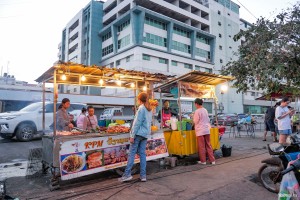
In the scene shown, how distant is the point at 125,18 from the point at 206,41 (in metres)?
19.7

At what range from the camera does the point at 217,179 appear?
5.29 meters

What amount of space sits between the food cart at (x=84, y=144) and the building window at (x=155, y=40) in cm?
3301

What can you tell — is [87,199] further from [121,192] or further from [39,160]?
[39,160]

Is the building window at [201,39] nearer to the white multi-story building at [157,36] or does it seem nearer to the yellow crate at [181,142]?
the white multi-story building at [157,36]

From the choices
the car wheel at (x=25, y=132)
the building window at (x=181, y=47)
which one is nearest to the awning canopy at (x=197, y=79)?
the car wheel at (x=25, y=132)

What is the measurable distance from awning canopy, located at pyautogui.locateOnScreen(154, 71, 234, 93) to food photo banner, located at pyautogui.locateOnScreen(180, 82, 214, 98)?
0.15 m

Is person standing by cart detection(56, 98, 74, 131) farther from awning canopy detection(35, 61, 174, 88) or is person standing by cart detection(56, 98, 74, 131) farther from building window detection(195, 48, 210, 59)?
building window detection(195, 48, 210, 59)

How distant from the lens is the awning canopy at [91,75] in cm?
583

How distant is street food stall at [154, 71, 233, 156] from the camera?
714 centimetres

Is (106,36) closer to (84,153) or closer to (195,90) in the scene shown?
(195,90)

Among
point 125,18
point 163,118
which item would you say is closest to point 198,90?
point 163,118

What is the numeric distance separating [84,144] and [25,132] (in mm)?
8500

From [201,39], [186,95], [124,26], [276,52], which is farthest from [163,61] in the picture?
[186,95]

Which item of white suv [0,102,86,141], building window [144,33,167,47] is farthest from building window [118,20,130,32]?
white suv [0,102,86,141]
